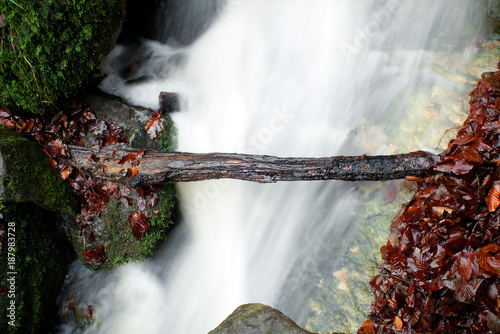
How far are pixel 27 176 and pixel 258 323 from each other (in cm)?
287

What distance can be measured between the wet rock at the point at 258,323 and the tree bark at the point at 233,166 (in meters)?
1.24

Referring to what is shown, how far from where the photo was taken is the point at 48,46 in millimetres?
3109

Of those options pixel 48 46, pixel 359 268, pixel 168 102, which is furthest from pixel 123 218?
pixel 359 268

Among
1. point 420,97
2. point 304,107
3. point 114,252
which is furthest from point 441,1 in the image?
point 114,252

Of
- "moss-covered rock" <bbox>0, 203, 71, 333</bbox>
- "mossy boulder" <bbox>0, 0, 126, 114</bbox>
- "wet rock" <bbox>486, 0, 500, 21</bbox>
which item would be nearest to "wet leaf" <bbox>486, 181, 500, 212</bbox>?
"wet rock" <bbox>486, 0, 500, 21</bbox>

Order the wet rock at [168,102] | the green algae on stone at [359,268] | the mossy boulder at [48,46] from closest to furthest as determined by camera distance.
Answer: the mossy boulder at [48,46]
the green algae on stone at [359,268]
the wet rock at [168,102]

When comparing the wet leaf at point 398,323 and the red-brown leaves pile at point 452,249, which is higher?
the red-brown leaves pile at point 452,249

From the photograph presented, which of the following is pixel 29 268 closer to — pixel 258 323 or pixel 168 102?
pixel 168 102

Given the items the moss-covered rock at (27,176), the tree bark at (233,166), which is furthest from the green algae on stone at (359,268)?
the moss-covered rock at (27,176)

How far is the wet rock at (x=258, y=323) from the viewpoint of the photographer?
2475 millimetres

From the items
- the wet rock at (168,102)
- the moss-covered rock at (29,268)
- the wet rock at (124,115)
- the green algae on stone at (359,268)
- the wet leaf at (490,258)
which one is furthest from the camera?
the wet rock at (168,102)

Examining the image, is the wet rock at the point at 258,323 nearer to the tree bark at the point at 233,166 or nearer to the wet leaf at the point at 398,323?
the wet leaf at the point at 398,323

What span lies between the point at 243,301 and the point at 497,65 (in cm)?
429

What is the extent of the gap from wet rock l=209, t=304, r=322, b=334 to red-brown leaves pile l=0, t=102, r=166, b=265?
1.80m
